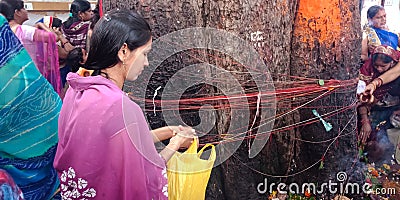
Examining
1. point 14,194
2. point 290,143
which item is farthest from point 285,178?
point 14,194

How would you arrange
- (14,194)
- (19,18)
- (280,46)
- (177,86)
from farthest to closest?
(19,18), (280,46), (177,86), (14,194)

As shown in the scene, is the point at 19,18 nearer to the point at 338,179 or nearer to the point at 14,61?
the point at 14,61

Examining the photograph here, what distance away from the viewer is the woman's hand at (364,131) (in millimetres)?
3801

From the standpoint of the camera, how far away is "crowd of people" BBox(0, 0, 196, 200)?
1.58 m

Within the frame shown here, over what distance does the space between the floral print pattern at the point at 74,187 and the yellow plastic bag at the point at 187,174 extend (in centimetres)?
51

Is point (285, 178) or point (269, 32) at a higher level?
point (269, 32)

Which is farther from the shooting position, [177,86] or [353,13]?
[353,13]

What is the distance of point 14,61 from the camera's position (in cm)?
175

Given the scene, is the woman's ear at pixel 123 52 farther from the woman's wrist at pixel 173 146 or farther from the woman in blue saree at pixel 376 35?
the woman in blue saree at pixel 376 35

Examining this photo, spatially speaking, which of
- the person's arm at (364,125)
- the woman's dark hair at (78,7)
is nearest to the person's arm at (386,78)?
the person's arm at (364,125)

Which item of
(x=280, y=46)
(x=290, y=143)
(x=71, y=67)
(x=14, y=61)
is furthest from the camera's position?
(x=71, y=67)

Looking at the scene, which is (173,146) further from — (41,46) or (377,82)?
(41,46)

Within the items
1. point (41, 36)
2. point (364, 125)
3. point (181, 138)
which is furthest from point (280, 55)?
point (41, 36)

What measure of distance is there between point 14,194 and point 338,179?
225cm
